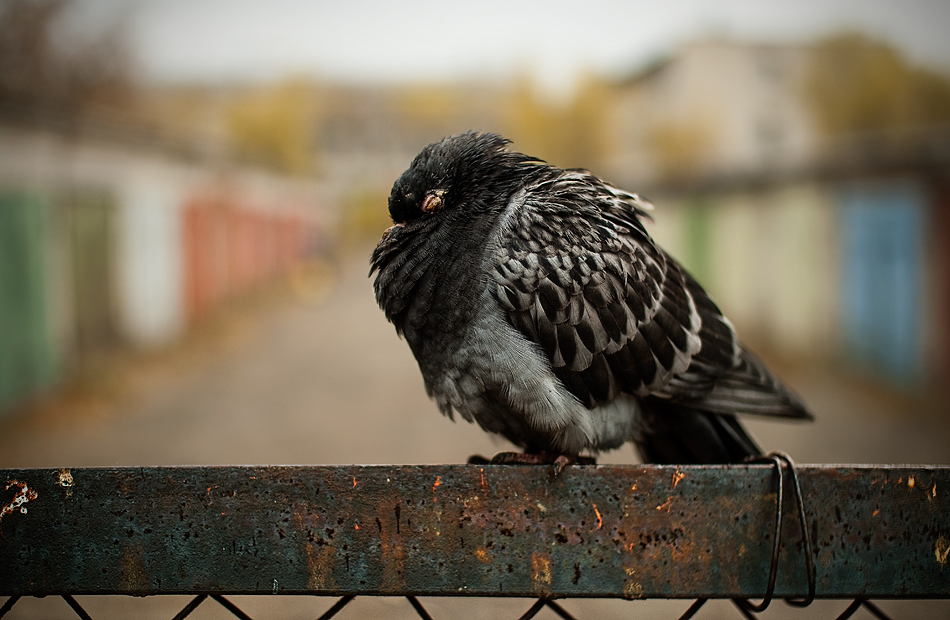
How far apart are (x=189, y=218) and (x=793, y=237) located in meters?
11.3

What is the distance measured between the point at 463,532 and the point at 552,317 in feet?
2.83

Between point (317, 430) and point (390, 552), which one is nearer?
point (390, 552)

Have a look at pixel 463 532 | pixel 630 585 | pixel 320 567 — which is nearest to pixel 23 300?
pixel 320 567

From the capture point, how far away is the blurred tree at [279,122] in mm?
29295

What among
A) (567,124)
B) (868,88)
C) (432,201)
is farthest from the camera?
(567,124)

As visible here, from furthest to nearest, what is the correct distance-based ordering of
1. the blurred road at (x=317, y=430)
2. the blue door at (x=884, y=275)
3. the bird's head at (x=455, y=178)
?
the blue door at (x=884, y=275) → the blurred road at (x=317, y=430) → the bird's head at (x=455, y=178)

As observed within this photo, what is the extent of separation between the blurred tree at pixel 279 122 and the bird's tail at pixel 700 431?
2629cm

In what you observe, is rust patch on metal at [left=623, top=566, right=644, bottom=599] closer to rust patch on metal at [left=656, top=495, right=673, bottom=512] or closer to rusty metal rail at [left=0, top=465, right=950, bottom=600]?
rusty metal rail at [left=0, top=465, right=950, bottom=600]

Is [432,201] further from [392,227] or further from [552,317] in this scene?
[552,317]

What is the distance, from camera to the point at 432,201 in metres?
2.29

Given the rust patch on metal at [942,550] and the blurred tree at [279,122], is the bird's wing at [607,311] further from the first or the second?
the blurred tree at [279,122]

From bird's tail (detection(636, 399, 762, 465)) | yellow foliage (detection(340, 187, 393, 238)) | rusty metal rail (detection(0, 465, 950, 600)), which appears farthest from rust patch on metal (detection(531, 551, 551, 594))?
yellow foliage (detection(340, 187, 393, 238))

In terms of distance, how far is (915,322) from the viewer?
9.32 metres

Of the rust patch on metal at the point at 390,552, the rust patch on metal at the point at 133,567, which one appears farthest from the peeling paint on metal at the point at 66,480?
the rust patch on metal at the point at 390,552
